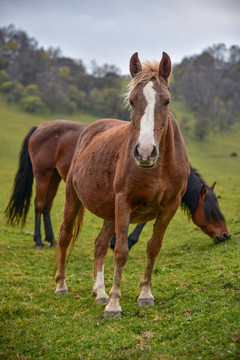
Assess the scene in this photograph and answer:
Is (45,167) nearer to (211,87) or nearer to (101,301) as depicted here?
(101,301)

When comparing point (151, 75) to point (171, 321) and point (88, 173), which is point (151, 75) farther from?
point (171, 321)

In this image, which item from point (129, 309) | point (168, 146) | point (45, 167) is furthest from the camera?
point (45, 167)

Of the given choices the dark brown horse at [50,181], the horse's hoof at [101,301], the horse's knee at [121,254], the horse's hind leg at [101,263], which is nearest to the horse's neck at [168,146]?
the horse's knee at [121,254]

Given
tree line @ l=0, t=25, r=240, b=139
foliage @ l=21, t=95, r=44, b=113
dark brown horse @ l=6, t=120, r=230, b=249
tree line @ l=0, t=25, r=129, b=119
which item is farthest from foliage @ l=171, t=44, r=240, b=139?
dark brown horse @ l=6, t=120, r=230, b=249

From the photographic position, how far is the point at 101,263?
19.3 feet

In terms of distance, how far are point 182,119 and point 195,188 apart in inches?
2250

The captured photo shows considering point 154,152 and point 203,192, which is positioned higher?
point 154,152

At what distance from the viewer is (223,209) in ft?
50.8

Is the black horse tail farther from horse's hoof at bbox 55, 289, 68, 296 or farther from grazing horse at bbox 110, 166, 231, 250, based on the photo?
grazing horse at bbox 110, 166, 231, 250

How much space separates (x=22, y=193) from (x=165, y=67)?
689 centimetres

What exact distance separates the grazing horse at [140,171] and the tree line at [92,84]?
49372 mm

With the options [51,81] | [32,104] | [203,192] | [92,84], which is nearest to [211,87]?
[92,84]

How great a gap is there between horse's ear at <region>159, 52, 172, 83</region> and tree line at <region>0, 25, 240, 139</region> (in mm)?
49910

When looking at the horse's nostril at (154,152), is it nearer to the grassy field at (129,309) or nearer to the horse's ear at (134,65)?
the horse's ear at (134,65)
